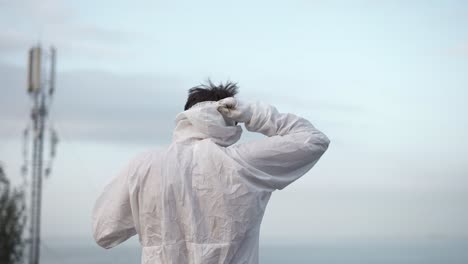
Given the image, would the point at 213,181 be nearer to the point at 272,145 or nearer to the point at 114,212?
the point at 272,145

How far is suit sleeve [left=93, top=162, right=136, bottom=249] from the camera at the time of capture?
6.33 feet

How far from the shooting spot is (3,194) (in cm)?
1062

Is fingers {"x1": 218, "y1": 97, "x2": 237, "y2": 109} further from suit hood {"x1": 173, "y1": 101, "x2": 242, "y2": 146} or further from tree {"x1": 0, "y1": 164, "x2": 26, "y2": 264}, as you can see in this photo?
tree {"x1": 0, "y1": 164, "x2": 26, "y2": 264}

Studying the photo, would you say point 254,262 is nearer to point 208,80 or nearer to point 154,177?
point 154,177

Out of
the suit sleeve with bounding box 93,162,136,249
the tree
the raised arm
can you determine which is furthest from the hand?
the tree

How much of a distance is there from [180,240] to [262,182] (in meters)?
0.24

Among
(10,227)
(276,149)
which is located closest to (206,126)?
(276,149)

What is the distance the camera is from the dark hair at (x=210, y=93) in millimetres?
1903

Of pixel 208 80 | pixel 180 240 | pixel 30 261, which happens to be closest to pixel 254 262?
pixel 180 240

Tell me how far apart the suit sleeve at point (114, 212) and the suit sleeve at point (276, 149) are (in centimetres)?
29

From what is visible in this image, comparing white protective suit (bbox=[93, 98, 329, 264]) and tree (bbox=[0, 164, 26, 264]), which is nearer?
white protective suit (bbox=[93, 98, 329, 264])

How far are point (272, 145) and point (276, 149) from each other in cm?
1

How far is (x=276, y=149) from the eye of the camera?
6.08ft

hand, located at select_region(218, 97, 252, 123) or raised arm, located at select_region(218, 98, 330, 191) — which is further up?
hand, located at select_region(218, 97, 252, 123)
